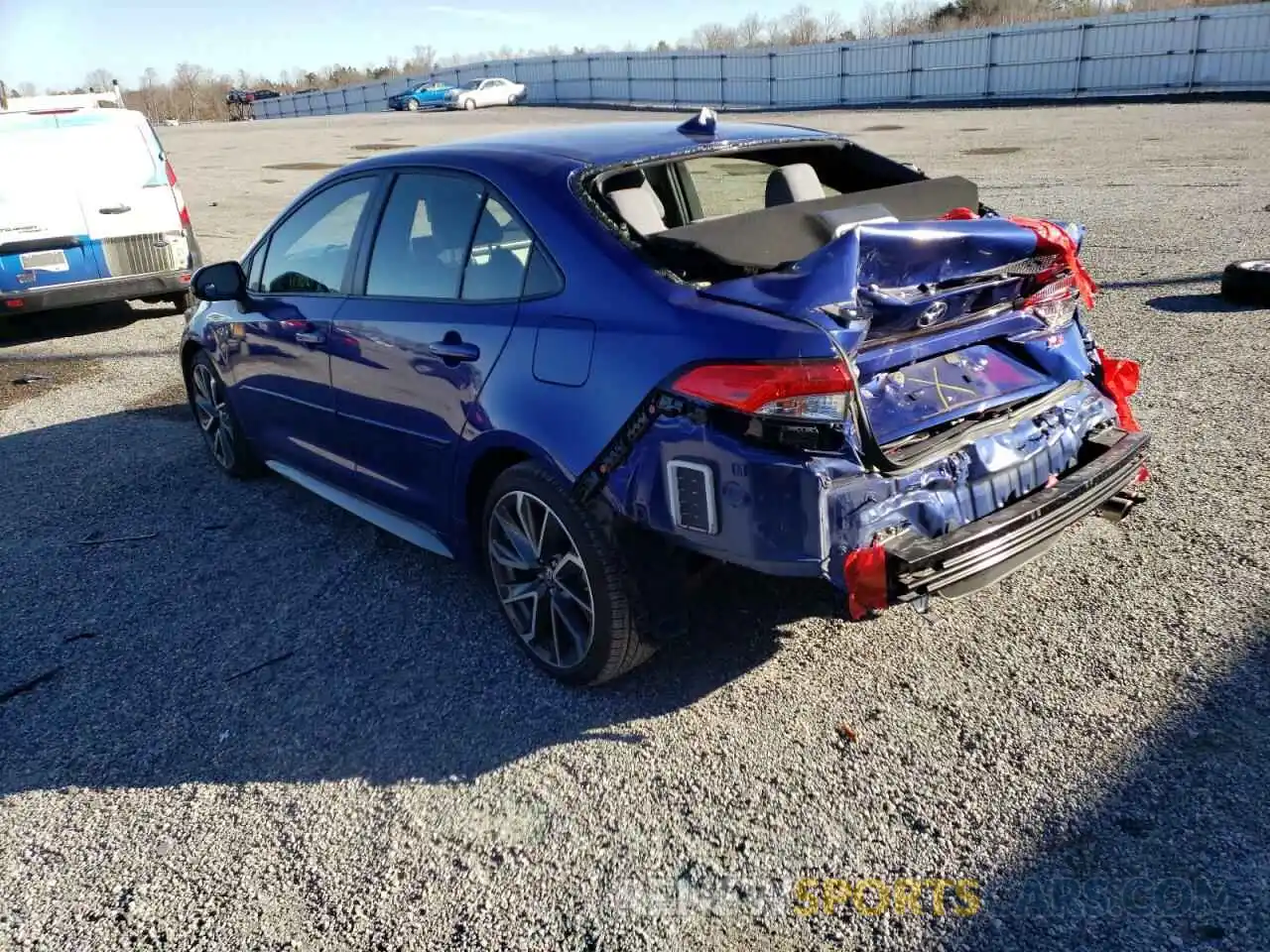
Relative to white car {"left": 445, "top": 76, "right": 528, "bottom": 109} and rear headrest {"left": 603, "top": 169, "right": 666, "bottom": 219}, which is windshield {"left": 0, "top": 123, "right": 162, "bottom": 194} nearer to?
rear headrest {"left": 603, "top": 169, "right": 666, "bottom": 219}

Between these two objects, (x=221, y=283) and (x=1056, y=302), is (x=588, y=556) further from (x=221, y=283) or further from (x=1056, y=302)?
(x=221, y=283)

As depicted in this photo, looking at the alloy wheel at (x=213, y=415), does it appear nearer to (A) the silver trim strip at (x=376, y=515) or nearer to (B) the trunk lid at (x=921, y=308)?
(A) the silver trim strip at (x=376, y=515)

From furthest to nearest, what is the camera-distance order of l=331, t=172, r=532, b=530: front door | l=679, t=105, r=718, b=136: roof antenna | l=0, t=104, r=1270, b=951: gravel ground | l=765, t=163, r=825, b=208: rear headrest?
l=765, t=163, r=825, b=208: rear headrest < l=679, t=105, r=718, b=136: roof antenna < l=331, t=172, r=532, b=530: front door < l=0, t=104, r=1270, b=951: gravel ground

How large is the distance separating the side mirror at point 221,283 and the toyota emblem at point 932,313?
3.23 meters

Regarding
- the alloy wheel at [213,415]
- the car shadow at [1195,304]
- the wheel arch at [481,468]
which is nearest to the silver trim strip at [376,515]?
the wheel arch at [481,468]

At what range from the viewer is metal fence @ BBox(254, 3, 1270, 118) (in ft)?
87.4

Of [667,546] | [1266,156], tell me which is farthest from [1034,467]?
[1266,156]

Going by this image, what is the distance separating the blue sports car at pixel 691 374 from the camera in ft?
8.88

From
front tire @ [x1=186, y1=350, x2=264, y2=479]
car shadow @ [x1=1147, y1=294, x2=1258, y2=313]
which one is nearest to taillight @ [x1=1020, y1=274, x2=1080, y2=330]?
front tire @ [x1=186, y1=350, x2=264, y2=479]

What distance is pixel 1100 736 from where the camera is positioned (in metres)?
2.91

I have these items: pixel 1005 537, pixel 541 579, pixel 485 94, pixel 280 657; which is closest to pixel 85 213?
pixel 280 657

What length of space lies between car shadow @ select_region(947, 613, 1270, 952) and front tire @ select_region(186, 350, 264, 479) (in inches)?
169

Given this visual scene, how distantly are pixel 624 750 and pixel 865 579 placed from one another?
91 centimetres

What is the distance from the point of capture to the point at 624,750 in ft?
10.0
